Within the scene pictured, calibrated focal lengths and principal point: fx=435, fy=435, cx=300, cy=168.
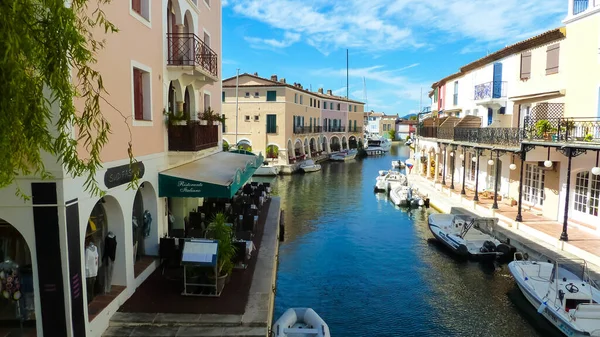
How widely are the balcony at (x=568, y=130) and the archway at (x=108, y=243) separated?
1589 cm

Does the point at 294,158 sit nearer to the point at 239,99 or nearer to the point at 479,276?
the point at 239,99

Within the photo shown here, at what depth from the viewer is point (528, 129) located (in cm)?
1984

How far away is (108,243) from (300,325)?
4869mm

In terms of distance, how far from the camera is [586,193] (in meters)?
18.8

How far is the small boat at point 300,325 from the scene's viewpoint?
31.9ft

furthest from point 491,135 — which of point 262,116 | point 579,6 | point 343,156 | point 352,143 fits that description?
point 352,143

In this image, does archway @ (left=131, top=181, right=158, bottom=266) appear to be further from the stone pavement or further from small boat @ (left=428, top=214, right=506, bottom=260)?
small boat @ (left=428, top=214, right=506, bottom=260)

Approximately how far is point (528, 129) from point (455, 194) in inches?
359

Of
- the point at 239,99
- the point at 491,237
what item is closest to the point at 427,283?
the point at 491,237

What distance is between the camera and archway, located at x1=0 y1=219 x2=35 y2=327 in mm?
8594

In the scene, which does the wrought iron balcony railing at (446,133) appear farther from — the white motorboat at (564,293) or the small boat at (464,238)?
the white motorboat at (564,293)

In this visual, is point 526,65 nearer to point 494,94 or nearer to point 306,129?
point 494,94

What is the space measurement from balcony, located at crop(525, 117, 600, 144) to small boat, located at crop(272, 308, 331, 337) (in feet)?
40.4

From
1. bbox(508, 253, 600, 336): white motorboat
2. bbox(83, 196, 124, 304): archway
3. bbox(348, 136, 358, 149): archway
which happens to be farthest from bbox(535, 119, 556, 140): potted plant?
bbox(348, 136, 358, 149): archway
